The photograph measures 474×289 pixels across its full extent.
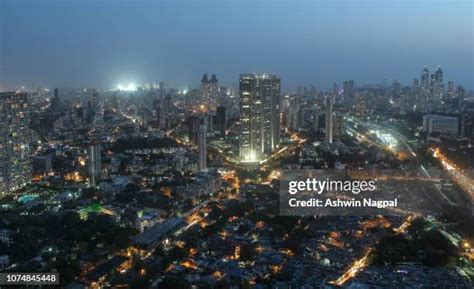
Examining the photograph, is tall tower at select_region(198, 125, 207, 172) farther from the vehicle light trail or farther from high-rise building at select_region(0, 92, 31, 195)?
the vehicle light trail

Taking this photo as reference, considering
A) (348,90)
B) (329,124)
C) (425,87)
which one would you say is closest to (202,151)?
(329,124)

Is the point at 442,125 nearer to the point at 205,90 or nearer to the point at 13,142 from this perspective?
the point at 205,90

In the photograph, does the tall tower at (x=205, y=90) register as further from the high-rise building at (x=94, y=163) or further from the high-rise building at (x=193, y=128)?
the high-rise building at (x=94, y=163)

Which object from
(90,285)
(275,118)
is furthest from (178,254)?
(275,118)

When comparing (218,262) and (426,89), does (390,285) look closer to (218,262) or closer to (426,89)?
(218,262)

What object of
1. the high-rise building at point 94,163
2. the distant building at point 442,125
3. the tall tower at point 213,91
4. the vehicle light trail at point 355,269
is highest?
the tall tower at point 213,91

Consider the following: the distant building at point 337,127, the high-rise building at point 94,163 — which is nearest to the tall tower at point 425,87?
the distant building at point 337,127
